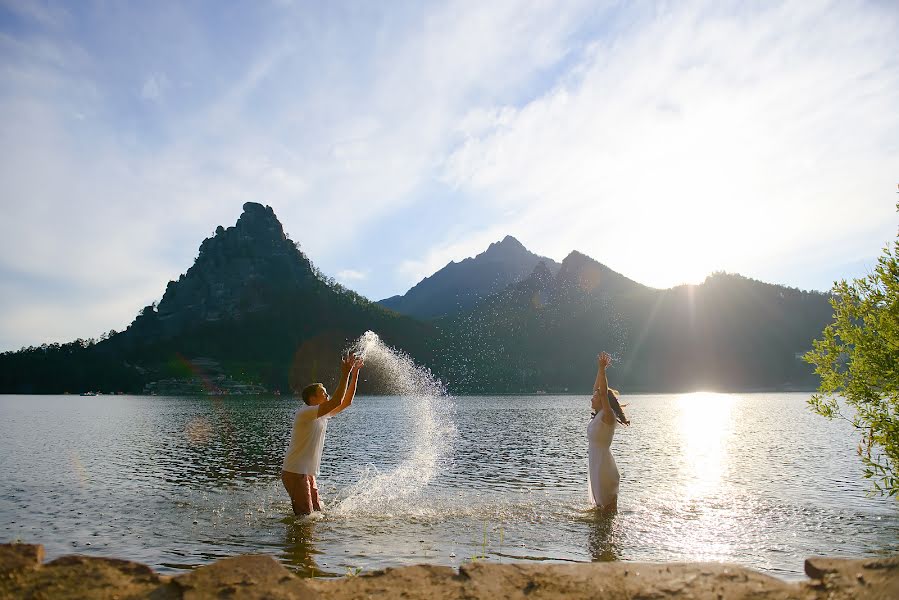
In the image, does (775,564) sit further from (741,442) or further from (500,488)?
(741,442)

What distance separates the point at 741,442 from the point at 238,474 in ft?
119

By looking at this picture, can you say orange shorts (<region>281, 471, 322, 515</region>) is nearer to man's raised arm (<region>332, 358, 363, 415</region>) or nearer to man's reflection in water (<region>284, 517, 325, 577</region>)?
man's reflection in water (<region>284, 517, 325, 577</region>)

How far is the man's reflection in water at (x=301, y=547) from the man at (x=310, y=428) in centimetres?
73

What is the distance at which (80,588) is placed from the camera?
18.0ft

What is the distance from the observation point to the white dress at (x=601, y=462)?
13297 millimetres

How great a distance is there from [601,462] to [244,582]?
985 cm

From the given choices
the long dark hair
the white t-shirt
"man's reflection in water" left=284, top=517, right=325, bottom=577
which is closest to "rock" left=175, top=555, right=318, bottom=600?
"man's reflection in water" left=284, top=517, right=325, bottom=577

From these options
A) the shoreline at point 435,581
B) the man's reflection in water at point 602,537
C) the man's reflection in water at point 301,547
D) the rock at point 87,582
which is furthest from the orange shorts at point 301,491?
the rock at point 87,582

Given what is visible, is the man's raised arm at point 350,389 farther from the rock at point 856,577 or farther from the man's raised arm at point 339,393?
the rock at point 856,577

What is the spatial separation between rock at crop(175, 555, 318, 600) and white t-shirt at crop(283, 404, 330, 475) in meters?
6.67

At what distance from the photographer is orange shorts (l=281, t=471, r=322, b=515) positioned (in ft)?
43.7

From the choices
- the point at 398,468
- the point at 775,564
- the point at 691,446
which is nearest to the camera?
the point at 775,564

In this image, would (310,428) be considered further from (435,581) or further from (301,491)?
(435,581)

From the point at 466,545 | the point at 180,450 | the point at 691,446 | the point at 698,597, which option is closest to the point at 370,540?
the point at 466,545
